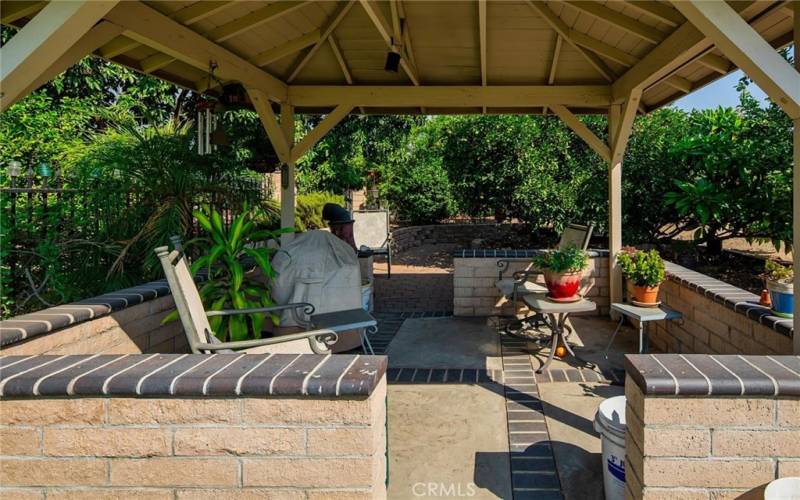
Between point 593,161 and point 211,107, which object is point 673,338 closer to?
point 211,107

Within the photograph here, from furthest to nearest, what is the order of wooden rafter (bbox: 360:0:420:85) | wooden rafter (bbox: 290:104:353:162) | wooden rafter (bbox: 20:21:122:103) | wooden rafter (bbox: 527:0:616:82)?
wooden rafter (bbox: 290:104:353:162)
wooden rafter (bbox: 527:0:616:82)
wooden rafter (bbox: 360:0:420:85)
wooden rafter (bbox: 20:21:122:103)

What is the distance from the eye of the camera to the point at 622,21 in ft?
12.9

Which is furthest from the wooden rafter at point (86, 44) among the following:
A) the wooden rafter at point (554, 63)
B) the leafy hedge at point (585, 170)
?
the leafy hedge at point (585, 170)

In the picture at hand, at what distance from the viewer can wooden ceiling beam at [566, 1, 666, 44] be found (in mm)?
3893

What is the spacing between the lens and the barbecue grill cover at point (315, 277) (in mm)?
3896

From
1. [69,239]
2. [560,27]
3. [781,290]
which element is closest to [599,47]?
[560,27]

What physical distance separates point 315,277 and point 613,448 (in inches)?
94.6

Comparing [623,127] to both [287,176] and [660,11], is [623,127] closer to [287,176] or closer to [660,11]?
[660,11]

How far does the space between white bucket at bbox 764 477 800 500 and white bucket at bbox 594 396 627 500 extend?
0.57 metres

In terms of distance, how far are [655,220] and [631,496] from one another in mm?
7341

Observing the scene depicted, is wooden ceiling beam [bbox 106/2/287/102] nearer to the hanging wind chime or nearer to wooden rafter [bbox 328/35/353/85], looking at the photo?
the hanging wind chime

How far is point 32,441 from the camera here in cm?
164

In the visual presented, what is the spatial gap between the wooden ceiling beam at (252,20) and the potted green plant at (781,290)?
364 centimetres

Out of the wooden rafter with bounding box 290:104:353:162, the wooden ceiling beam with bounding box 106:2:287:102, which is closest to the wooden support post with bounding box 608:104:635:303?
the wooden rafter with bounding box 290:104:353:162
